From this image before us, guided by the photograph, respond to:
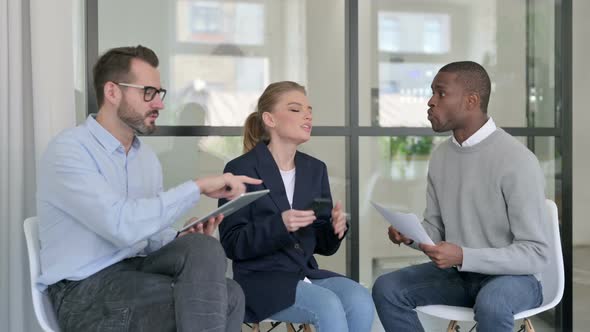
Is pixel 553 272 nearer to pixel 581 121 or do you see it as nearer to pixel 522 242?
pixel 522 242

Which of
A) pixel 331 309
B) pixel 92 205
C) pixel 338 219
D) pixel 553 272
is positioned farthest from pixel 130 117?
pixel 553 272

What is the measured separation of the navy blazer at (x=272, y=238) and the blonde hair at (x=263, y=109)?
0.54 feet

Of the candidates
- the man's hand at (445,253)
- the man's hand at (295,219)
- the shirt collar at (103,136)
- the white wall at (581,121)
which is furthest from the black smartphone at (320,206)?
the white wall at (581,121)

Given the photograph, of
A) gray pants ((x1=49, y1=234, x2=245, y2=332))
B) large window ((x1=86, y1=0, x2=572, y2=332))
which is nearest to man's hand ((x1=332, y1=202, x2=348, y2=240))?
gray pants ((x1=49, y1=234, x2=245, y2=332))

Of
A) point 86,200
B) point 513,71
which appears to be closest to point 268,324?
point 86,200

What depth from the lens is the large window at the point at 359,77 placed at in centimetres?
298

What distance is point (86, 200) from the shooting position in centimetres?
182

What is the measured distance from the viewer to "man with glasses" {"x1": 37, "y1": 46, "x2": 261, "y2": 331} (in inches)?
71.1

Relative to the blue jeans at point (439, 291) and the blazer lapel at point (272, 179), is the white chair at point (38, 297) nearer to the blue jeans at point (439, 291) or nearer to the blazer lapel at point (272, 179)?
the blazer lapel at point (272, 179)

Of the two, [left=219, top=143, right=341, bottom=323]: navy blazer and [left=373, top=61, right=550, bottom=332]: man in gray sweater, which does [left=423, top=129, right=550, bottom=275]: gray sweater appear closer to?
[left=373, top=61, right=550, bottom=332]: man in gray sweater

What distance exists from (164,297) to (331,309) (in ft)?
2.01

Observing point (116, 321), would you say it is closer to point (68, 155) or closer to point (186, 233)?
point (186, 233)

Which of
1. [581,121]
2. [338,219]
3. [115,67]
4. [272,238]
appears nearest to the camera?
[115,67]

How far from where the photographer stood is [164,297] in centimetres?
184
